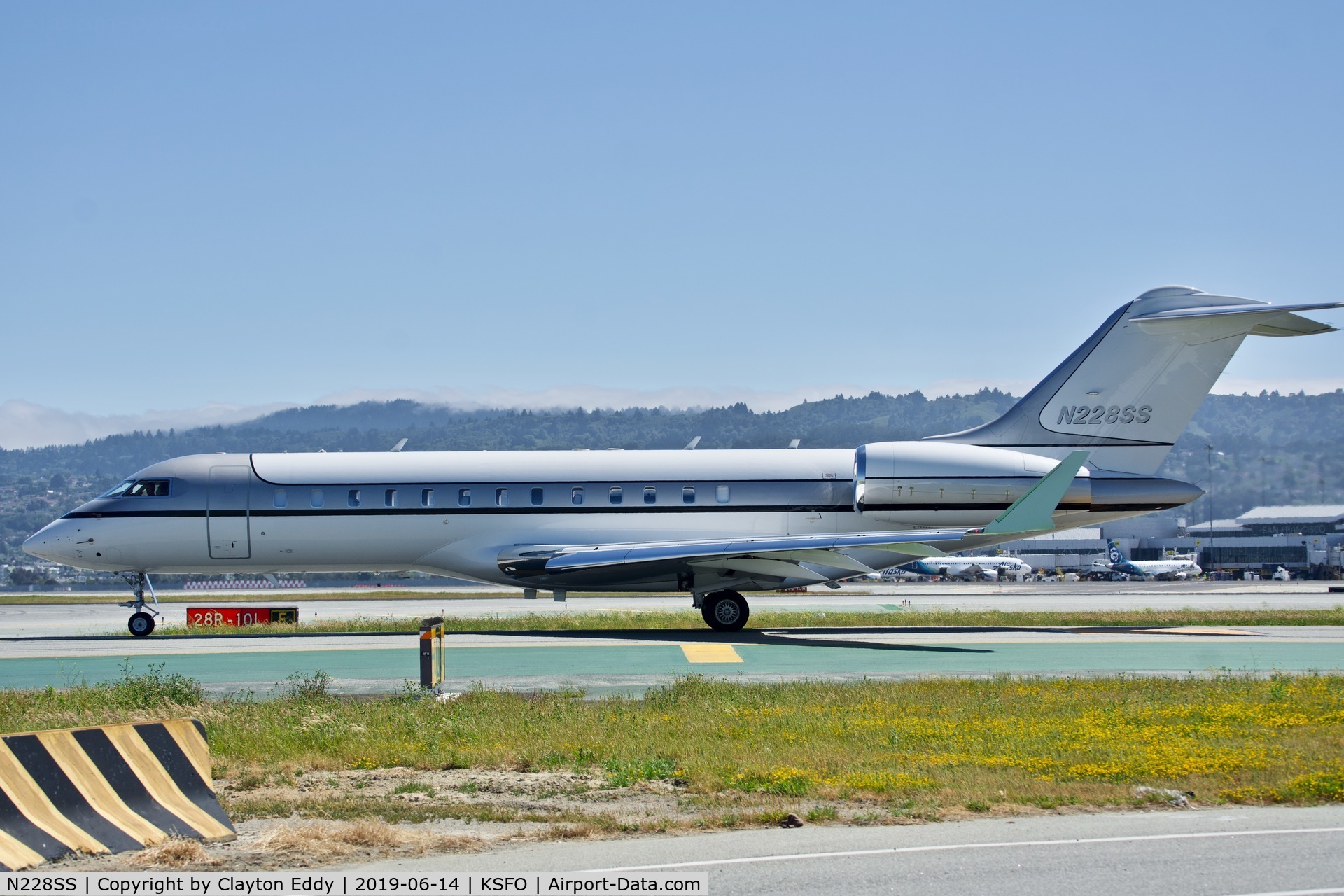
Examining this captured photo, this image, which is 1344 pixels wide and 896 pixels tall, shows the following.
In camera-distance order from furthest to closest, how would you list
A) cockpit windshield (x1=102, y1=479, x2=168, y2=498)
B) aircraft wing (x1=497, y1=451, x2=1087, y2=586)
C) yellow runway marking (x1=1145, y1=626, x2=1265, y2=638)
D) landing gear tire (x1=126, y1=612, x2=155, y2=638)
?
1. cockpit windshield (x1=102, y1=479, x2=168, y2=498)
2. landing gear tire (x1=126, y1=612, x2=155, y2=638)
3. yellow runway marking (x1=1145, y1=626, x2=1265, y2=638)
4. aircraft wing (x1=497, y1=451, x2=1087, y2=586)

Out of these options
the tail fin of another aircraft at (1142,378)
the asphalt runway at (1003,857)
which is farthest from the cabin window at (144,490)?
the asphalt runway at (1003,857)

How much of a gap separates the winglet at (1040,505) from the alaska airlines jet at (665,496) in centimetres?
297

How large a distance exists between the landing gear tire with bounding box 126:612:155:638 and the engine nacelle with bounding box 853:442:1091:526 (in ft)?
51.1

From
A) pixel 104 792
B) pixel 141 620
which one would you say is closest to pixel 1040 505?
pixel 104 792

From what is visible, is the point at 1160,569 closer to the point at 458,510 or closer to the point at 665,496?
the point at 665,496

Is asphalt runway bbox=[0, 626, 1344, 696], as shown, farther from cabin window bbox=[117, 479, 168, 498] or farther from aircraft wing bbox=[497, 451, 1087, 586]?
cabin window bbox=[117, 479, 168, 498]

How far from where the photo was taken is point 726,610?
26.0m

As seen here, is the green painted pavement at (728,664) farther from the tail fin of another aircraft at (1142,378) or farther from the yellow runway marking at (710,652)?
the tail fin of another aircraft at (1142,378)

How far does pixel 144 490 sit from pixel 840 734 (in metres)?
20.1

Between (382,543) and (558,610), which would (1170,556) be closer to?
(558,610)

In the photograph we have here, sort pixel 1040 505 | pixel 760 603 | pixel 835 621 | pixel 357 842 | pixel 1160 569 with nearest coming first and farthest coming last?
pixel 357 842 → pixel 1040 505 → pixel 835 621 → pixel 760 603 → pixel 1160 569

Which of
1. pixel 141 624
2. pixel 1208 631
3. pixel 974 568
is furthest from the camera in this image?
pixel 974 568

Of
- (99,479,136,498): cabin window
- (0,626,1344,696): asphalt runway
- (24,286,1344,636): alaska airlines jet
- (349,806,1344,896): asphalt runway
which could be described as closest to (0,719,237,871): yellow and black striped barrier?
(349,806,1344,896): asphalt runway

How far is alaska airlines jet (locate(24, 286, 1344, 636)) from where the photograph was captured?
2548cm
